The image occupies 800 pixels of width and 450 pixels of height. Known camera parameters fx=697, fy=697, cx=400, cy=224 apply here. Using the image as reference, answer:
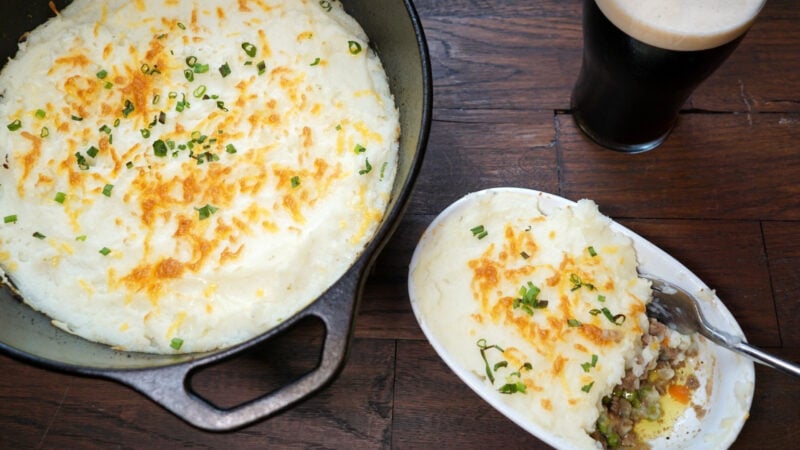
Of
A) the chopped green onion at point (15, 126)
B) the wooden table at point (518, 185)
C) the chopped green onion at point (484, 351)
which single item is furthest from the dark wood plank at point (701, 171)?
the chopped green onion at point (15, 126)

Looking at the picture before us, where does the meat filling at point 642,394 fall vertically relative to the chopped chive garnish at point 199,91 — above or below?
below

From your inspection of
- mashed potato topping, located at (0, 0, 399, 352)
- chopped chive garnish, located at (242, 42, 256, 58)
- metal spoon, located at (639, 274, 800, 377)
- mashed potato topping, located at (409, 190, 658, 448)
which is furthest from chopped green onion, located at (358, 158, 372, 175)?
metal spoon, located at (639, 274, 800, 377)

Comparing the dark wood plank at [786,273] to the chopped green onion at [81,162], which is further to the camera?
the dark wood plank at [786,273]

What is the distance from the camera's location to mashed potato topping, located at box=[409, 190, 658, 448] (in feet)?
6.17

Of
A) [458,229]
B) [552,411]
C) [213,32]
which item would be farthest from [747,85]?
[213,32]

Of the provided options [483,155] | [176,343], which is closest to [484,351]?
[483,155]

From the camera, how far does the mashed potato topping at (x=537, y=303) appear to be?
1.88m

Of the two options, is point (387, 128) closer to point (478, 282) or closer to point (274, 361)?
point (478, 282)

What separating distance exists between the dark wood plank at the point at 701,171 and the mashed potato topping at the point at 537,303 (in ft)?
0.82

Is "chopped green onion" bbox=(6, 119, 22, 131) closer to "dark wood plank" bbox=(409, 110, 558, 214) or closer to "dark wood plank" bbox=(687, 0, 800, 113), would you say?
"dark wood plank" bbox=(409, 110, 558, 214)

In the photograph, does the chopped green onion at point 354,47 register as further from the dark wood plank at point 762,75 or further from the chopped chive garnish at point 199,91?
the dark wood plank at point 762,75

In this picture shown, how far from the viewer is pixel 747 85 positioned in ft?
7.97

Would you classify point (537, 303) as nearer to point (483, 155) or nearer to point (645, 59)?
point (483, 155)

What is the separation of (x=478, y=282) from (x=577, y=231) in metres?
0.33
